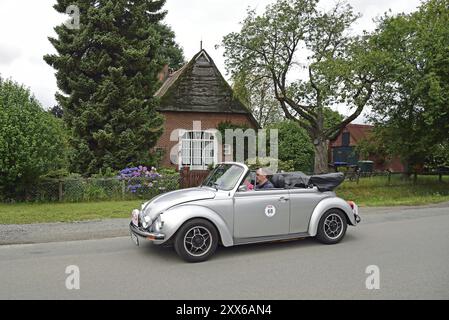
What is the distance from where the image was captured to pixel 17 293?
5082 mm

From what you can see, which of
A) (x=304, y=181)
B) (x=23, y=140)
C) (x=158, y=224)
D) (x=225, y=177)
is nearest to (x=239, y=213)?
(x=225, y=177)

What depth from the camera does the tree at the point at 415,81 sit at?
18.4 metres

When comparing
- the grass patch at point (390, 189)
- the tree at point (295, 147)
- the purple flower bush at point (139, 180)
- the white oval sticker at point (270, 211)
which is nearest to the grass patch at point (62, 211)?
the purple flower bush at point (139, 180)

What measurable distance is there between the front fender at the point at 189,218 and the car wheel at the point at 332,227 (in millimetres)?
1930

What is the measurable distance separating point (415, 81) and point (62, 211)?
1634 cm

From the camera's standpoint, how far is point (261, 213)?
7.08 meters

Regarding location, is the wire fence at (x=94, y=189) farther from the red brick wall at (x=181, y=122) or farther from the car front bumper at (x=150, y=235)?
the red brick wall at (x=181, y=122)

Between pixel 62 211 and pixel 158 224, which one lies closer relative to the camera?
pixel 158 224

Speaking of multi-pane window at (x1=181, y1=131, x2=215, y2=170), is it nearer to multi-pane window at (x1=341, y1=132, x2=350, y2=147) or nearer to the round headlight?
the round headlight

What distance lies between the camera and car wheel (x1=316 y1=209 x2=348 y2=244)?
769 centimetres

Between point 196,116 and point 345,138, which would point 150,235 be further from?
point 345,138

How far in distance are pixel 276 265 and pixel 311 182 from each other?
229cm
